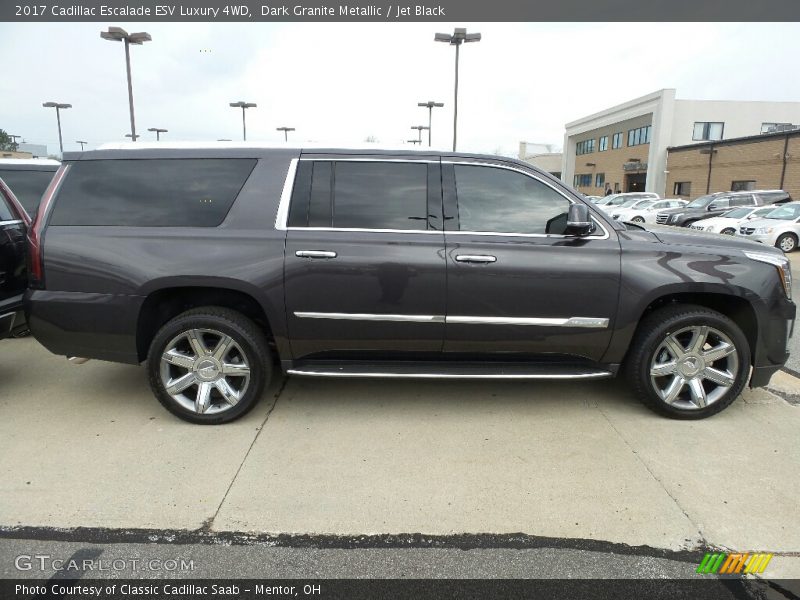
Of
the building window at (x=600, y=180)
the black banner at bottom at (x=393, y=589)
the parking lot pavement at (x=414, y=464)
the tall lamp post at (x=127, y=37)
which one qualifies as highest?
the tall lamp post at (x=127, y=37)

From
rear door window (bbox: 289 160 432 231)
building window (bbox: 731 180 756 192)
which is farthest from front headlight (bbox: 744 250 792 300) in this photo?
building window (bbox: 731 180 756 192)

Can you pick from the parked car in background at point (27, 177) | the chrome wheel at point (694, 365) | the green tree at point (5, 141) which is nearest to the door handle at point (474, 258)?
the chrome wheel at point (694, 365)

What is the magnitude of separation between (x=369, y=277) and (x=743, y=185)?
39342 millimetres

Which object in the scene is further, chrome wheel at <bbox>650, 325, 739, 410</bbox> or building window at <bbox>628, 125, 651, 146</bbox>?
building window at <bbox>628, 125, 651, 146</bbox>

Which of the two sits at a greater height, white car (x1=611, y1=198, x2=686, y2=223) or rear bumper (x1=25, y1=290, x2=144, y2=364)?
white car (x1=611, y1=198, x2=686, y2=223)

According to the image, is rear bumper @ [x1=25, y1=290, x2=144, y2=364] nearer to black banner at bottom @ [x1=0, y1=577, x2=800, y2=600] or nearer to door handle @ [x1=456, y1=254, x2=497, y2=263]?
black banner at bottom @ [x1=0, y1=577, x2=800, y2=600]

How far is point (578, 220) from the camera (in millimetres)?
3404

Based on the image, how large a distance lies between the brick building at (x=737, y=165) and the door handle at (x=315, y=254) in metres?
35.8

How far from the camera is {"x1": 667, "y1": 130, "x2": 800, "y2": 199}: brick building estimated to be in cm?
3039

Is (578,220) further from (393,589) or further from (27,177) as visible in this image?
(27,177)

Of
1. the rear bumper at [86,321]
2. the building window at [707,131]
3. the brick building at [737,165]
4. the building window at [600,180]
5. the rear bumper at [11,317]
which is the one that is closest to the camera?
the rear bumper at [86,321]

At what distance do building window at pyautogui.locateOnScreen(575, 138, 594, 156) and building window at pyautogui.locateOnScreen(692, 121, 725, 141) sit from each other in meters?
14.2

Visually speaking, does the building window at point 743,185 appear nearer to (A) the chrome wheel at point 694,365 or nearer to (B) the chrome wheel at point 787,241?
(B) the chrome wheel at point 787,241

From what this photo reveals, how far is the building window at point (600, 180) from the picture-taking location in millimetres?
55034
